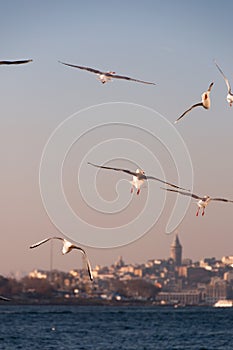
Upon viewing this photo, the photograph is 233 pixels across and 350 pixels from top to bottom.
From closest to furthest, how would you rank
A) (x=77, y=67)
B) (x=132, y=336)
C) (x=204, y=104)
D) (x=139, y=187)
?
(x=77, y=67), (x=204, y=104), (x=139, y=187), (x=132, y=336)

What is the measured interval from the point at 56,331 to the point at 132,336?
12.3m

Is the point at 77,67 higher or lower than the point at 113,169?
higher

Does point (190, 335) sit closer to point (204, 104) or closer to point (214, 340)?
point (214, 340)

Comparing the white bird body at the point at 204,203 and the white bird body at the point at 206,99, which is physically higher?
the white bird body at the point at 206,99

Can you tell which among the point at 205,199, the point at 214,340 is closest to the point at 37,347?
the point at 214,340

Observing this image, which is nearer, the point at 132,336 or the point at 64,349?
the point at 64,349

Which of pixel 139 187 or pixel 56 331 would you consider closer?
pixel 139 187

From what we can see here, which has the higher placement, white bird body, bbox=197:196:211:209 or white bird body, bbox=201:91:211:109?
white bird body, bbox=201:91:211:109

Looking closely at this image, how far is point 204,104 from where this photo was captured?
2417 centimetres

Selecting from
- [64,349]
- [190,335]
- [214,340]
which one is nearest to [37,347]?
[64,349]

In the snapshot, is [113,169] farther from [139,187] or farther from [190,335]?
[190,335]

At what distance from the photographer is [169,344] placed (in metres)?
93.2

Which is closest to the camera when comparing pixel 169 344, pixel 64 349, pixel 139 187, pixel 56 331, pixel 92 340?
pixel 139 187

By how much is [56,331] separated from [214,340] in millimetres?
23266
